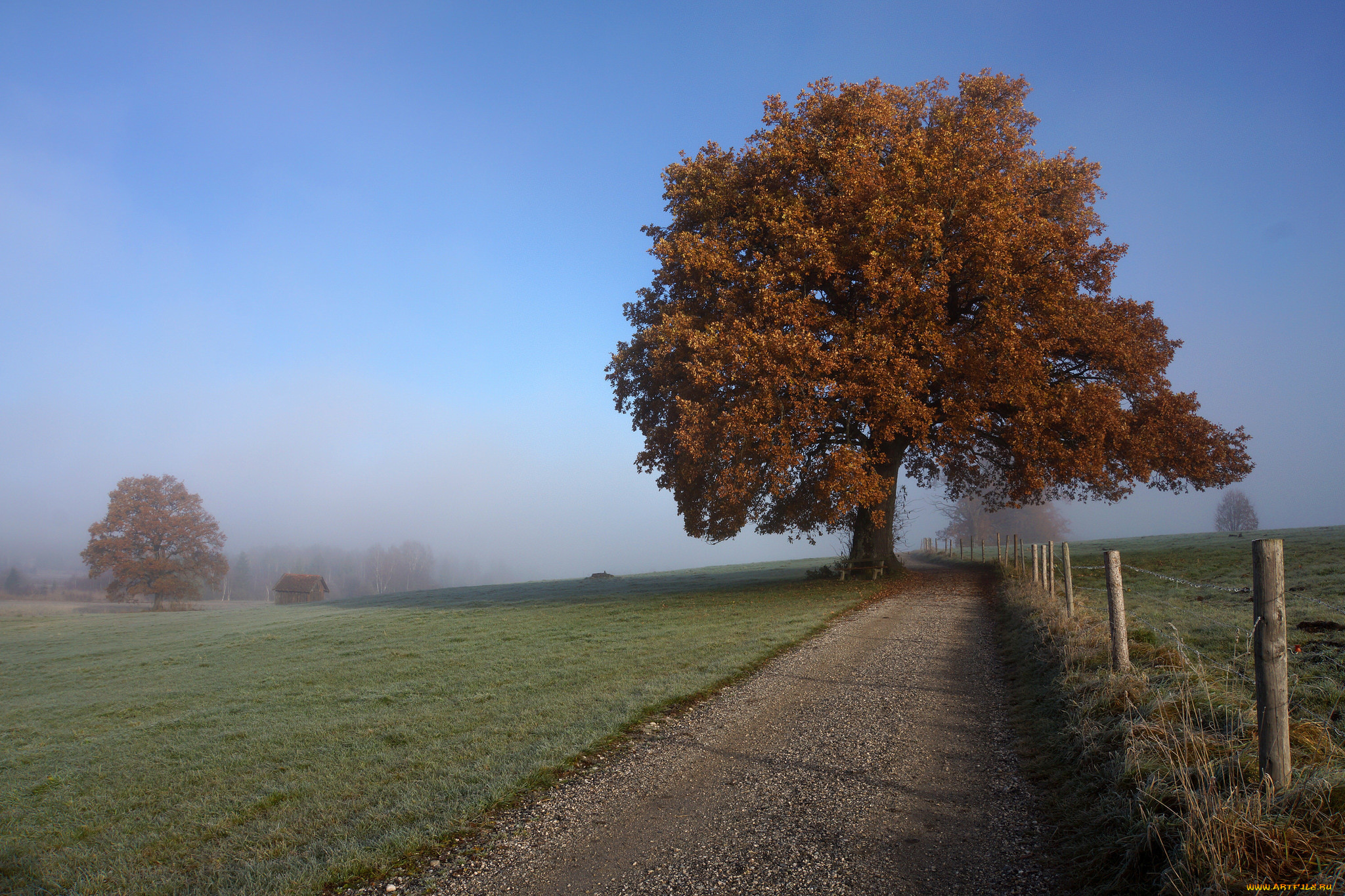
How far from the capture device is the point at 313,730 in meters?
9.96

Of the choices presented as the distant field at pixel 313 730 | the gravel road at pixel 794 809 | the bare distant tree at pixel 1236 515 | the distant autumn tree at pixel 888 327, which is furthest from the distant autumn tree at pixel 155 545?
the bare distant tree at pixel 1236 515

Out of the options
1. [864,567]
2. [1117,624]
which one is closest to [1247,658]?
[1117,624]

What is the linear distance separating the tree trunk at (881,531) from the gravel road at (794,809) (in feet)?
55.2

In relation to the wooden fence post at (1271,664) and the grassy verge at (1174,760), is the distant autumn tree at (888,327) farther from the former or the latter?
the wooden fence post at (1271,664)

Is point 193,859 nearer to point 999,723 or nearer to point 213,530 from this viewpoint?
point 999,723

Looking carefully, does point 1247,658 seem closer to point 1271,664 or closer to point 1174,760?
point 1174,760

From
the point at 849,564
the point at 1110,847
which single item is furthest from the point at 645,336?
the point at 1110,847

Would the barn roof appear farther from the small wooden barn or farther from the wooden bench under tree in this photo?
the wooden bench under tree

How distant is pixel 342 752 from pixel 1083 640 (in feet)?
33.7

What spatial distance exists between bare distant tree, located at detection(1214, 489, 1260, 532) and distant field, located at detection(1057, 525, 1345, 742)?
5504 centimetres

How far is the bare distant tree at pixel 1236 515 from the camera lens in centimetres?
7269

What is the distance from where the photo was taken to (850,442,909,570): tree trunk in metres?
26.1

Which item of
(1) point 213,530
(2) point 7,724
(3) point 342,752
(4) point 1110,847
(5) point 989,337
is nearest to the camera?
(4) point 1110,847

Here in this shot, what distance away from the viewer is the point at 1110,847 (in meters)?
4.61
